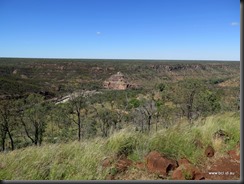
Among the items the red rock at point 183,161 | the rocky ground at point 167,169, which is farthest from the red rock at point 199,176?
the red rock at point 183,161

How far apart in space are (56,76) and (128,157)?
58.2m

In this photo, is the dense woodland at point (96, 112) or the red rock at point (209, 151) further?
the dense woodland at point (96, 112)

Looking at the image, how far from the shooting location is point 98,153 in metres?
3.24

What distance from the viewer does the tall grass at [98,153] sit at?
114 inches

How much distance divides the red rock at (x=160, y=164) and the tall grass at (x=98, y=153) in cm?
18

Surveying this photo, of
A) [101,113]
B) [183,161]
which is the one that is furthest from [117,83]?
[183,161]

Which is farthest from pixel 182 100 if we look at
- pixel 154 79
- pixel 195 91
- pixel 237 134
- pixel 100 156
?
pixel 154 79

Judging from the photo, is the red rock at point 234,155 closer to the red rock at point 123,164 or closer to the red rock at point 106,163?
the red rock at point 123,164

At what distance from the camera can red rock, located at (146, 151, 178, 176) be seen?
9.74 ft

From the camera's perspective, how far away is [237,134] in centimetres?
380

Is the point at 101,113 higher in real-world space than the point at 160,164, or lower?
lower

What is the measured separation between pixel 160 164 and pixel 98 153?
0.72 metres

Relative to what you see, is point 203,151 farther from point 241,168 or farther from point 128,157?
point 128,157

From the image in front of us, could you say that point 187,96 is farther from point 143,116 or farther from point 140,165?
point 140,165
